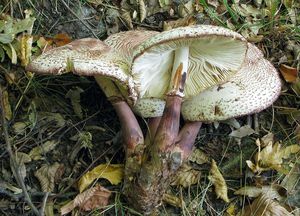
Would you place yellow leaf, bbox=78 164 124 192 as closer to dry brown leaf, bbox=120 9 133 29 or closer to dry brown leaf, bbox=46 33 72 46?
dry brown leaf, bbox=46 33 72 46

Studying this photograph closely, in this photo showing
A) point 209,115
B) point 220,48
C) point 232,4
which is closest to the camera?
point 220,48

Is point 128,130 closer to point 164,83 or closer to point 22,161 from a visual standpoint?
point 164,83

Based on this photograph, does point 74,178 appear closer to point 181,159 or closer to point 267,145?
point 181,159

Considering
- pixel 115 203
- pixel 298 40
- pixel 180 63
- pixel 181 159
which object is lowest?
pixel 115 203

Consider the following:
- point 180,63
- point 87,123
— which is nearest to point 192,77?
point 180,63

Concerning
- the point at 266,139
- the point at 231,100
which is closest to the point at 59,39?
the point at 231,100

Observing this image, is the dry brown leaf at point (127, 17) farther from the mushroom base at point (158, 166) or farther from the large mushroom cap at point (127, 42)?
the mushroom base at point (158, 166)

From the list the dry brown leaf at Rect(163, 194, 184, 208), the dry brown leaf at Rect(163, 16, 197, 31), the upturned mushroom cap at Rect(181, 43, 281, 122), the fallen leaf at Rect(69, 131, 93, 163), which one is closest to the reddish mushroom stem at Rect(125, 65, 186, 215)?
the dry brown leaf at Rect(163, 194, 184, 208)
